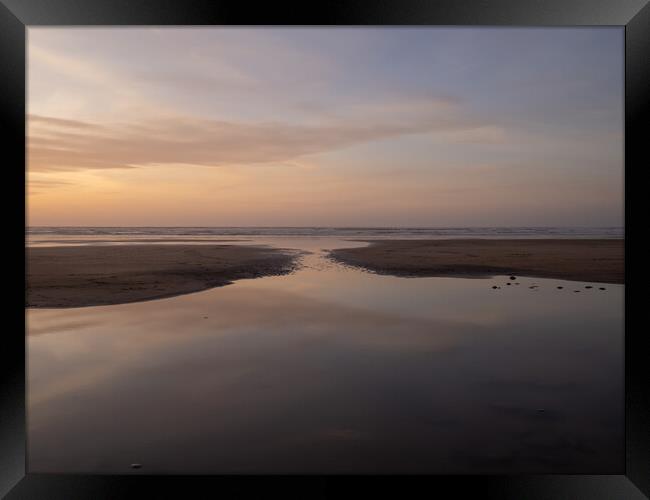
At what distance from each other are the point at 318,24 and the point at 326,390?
232 centimetres

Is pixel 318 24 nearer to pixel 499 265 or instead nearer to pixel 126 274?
pixel 126 274

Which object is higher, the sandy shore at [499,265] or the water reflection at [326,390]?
the sandy shore at [499,265]

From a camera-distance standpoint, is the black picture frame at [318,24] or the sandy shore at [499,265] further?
the sandy shore at [499,265]

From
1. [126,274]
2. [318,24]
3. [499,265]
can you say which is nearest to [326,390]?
[318,24]

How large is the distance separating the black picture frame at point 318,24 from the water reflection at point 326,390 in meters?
0.21

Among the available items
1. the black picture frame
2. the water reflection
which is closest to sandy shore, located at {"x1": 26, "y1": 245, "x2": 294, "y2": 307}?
the water reflection

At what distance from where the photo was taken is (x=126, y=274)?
8.62m

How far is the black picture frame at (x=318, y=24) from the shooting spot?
6.38 ft

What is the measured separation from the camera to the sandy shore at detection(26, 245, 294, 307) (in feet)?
21.6

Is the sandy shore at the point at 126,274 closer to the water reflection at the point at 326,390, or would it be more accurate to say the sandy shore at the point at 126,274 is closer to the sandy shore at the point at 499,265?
the water reflection at the point at 326,390

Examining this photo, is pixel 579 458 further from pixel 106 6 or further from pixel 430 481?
pixel 106 6

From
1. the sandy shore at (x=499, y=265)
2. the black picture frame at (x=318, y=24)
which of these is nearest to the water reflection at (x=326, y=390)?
the black picture frame at (x=318, y=24)

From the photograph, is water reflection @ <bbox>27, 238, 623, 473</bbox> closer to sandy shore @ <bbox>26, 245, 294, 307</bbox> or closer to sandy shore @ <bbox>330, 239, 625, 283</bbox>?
sandy shore @ <bbox>26, 245, 294, 307</bbox>

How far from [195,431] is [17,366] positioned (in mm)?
973
